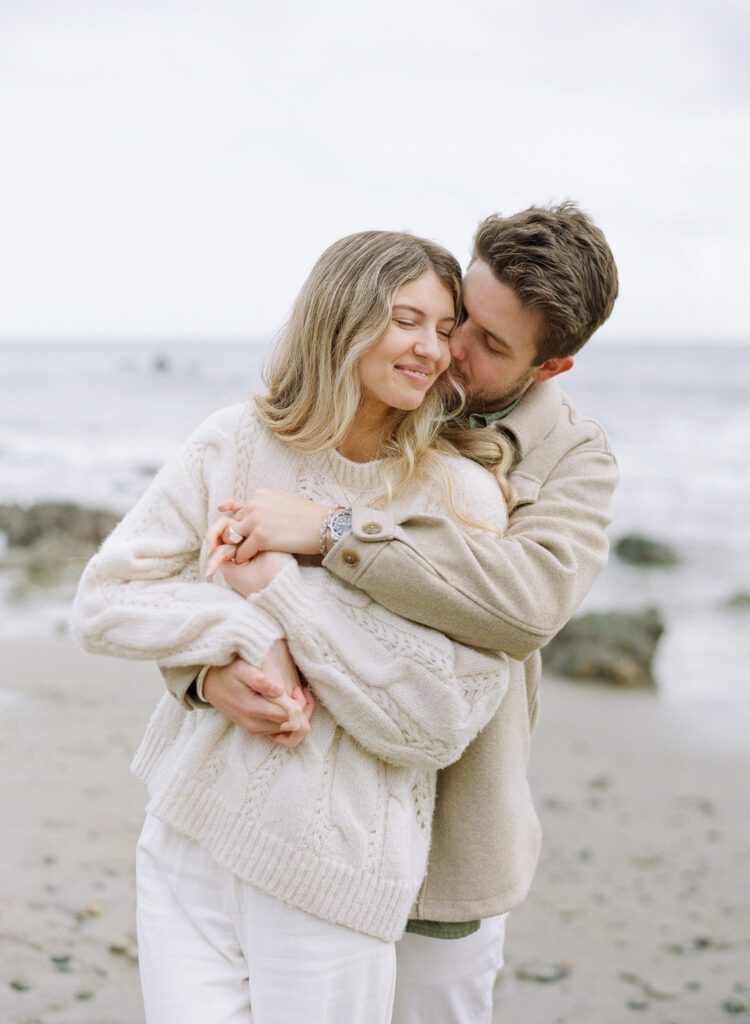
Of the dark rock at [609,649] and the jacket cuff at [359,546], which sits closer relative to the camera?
the jacket cuff at [359,546]

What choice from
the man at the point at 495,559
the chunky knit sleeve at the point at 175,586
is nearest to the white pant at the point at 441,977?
the man at the point at 495,559

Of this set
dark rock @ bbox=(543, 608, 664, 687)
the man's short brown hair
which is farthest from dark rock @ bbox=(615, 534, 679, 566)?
the man's short brown hair

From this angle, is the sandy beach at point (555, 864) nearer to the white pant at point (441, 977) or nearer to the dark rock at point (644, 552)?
the white pant at point (441, 977)

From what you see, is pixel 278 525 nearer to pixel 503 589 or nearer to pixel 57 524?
pixel 503 589

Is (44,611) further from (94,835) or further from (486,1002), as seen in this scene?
(486,1002)

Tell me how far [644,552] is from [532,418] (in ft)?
33.5

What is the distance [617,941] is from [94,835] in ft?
7.43

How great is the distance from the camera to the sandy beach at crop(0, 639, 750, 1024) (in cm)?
390

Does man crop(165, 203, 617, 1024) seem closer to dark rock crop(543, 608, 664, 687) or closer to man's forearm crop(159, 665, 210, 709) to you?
man's forearm crop(159, 665, 210, 709)

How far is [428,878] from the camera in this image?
2324mm

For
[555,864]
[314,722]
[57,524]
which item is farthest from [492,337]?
[57,524]

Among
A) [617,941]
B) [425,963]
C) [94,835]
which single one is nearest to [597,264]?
[425,963]

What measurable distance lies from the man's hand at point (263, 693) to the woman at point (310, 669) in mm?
30

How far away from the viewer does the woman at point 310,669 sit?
6.86 ft
